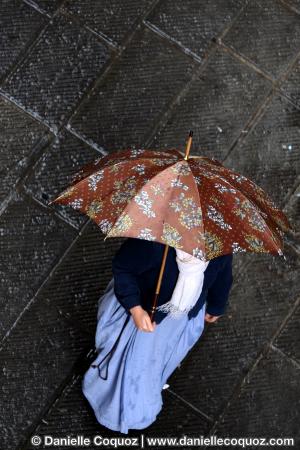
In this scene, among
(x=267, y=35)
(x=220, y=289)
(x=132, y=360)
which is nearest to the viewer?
(x=220, y=289)

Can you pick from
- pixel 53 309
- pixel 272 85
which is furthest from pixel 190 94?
pixel 53 309

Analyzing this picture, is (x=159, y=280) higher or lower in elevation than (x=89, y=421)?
higher

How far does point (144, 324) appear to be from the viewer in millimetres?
3256

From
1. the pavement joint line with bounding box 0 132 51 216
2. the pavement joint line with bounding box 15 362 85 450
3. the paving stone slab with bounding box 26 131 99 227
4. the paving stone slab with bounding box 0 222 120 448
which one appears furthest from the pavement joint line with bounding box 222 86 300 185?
the pavement joint line with bounding box 15 362 85 450

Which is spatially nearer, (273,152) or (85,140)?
(85,140)

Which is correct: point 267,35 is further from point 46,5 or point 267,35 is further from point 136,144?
point 46,5

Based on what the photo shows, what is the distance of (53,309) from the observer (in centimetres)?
413

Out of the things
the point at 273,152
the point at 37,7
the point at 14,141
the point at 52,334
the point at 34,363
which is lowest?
the point at 34,363

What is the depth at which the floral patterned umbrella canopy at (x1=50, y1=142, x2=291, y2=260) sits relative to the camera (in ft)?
9.11

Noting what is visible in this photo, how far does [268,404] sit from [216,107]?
2.01 m

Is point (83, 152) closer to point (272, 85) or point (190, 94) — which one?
point (190, 94)

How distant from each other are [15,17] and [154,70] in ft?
3.30

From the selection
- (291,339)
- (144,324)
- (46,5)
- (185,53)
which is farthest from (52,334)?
(46,5)

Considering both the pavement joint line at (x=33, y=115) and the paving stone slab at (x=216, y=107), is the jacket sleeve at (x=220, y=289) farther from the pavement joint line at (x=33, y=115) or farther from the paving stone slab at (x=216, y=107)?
the pavement joint line at (x=33, y=115)
